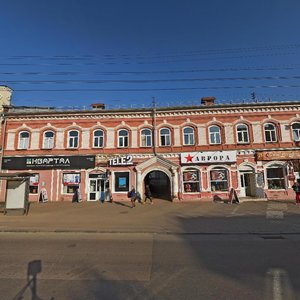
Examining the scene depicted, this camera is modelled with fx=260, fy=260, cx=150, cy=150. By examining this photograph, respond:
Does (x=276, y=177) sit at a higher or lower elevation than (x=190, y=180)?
higher

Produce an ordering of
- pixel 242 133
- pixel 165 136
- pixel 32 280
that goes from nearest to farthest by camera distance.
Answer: pixel 32 280 → pixel 242 133 → pixel 165 136

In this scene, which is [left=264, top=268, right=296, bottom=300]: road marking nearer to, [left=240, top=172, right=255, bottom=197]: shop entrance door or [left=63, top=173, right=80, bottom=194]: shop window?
[left=240, top=172, right=255, bottom=197]: shop entrance door

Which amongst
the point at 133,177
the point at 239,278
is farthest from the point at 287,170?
the point at 239,278

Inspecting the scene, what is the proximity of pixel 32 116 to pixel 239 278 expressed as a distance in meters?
24.1

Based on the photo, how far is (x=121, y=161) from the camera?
23484mm

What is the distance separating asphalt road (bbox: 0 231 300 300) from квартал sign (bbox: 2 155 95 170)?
14.4 metres

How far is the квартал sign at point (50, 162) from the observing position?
23.8 metres

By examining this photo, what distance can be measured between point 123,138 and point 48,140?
715 centimetres

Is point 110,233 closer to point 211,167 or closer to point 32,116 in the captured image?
point 211,167

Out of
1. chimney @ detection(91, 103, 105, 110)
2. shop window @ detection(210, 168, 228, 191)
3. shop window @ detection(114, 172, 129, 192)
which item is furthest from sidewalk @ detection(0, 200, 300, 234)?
chimney @ detection(91, 103, 105, 110)

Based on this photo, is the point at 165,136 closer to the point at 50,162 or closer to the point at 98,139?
the point at 98,139

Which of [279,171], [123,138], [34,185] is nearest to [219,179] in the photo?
[279,171]

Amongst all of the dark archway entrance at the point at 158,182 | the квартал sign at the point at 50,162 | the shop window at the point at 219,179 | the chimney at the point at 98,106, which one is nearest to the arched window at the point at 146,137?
the квартал sign at the point at 50,162

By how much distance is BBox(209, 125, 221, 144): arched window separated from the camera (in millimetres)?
23470
